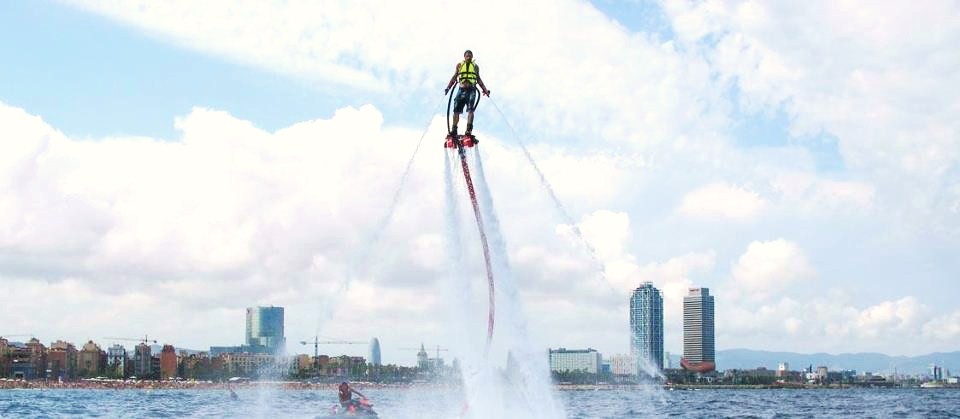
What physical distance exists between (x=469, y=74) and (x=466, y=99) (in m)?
0.95

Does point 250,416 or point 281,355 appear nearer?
point 281,355

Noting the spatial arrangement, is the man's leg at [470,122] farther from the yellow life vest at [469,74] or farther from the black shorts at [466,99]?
the yellow life vest at [469,74]

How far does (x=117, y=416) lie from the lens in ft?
309

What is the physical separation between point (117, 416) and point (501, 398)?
57712mm

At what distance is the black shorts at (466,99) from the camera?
40125 mm

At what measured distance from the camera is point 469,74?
40062mm

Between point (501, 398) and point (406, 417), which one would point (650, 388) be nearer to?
point (501, 398)

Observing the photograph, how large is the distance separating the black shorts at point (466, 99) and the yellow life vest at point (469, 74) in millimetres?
255

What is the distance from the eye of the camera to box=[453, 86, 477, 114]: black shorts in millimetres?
40125

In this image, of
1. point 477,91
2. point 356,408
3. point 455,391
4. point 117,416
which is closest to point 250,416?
point 117,416

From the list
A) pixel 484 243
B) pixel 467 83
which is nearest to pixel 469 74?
pixel 467 83

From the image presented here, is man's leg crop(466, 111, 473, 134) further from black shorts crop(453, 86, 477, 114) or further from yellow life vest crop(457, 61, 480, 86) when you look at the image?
yellow life vest crop(457, 61, 480, 86)

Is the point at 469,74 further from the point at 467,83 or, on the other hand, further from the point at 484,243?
the point at 484,243

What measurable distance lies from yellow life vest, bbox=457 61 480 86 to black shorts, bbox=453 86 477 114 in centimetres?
25
